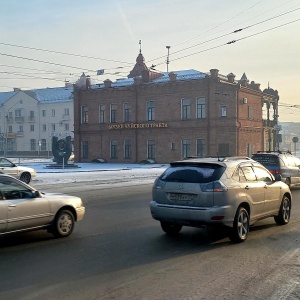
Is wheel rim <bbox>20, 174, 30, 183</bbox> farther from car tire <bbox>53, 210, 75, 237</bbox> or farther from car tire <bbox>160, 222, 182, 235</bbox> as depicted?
car tire <bbox>160, 222, 182, 235</bbox>

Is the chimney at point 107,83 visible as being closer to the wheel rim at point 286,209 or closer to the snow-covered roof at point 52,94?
the snow-covered roof at point 52,94

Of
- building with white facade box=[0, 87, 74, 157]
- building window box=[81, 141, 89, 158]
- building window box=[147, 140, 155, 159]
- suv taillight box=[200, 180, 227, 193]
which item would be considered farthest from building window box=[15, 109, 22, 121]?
suv taillight box=[200, 180, 227, 193]

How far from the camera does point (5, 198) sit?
8.34 meters

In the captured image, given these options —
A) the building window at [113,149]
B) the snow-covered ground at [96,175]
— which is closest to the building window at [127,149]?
the building window at [113,149]

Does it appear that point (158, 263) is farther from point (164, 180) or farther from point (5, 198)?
point (5, 198)

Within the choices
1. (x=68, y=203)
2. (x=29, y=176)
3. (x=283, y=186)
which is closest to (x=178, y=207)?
(x=68, y=203)

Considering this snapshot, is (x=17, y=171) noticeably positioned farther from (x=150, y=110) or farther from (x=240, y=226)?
(x=150, y=110)

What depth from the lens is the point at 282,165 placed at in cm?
1861

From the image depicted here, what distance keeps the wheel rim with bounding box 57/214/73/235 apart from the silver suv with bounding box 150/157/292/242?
1.75m

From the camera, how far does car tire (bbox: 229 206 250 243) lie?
8.60 m

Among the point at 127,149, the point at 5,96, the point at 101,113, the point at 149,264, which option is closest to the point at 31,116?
the point at 5,96

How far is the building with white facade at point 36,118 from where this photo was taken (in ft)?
286

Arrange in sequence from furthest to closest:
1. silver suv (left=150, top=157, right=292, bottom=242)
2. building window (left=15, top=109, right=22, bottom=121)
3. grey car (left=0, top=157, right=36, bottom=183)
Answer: building window (left=15, top=109, right=22, bottom=121) → grey car (left=0, top=157, right=36, bottom=183) → silver suv (left=150, top=157, right=292, bottom=242)

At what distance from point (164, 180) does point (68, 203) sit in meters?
2.04
